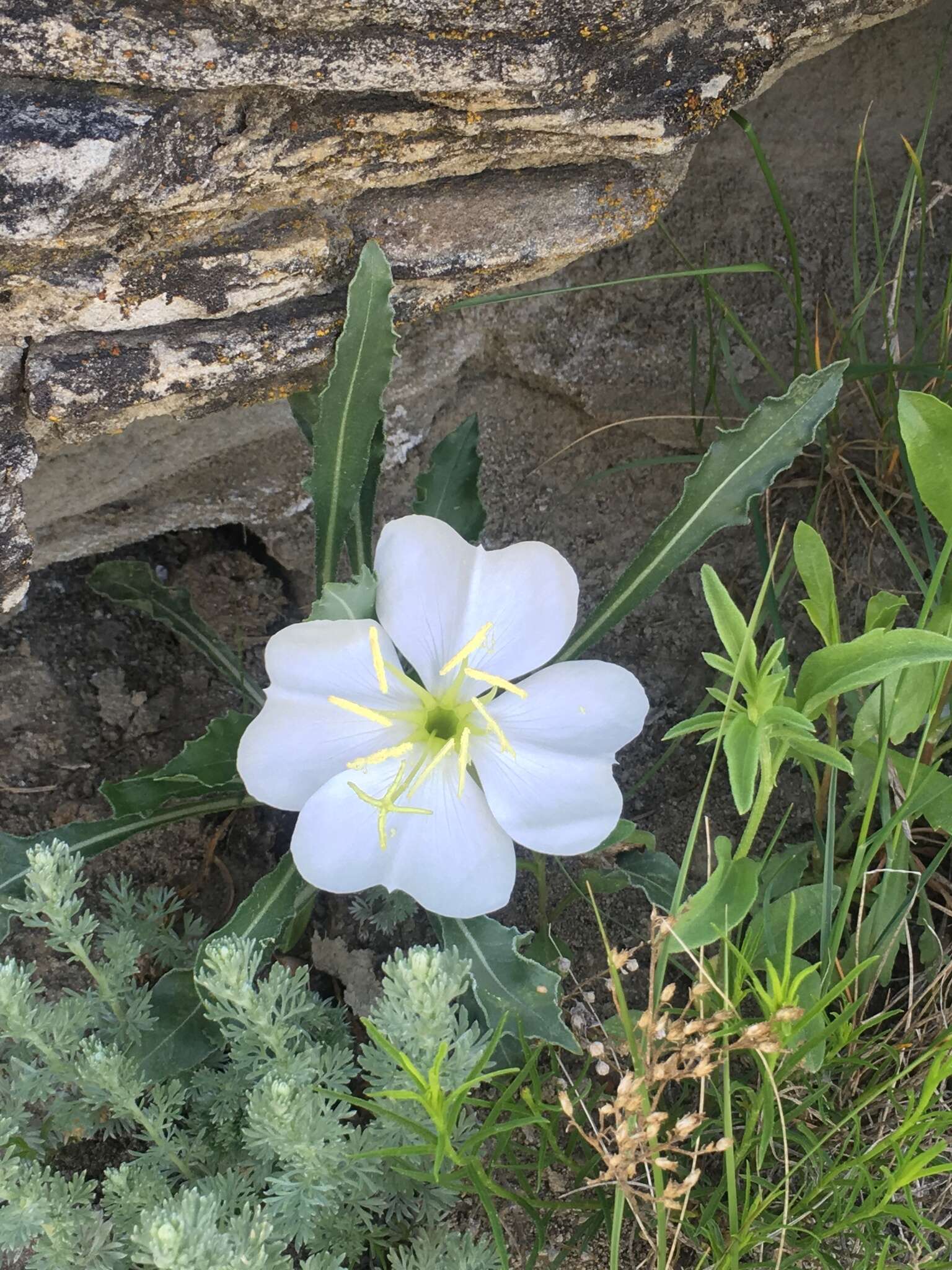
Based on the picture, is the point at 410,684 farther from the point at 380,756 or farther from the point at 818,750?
the point at 818,750

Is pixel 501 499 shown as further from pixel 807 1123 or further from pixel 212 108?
pixel 807 1123

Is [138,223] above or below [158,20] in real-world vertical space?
below

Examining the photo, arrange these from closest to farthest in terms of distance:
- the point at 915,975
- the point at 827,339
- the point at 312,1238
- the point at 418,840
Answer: the point at 312,1238 < the point at 418,840 < the point at 915,975 < the point at 827,339

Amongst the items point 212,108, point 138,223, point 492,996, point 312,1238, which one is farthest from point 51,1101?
point 212,108

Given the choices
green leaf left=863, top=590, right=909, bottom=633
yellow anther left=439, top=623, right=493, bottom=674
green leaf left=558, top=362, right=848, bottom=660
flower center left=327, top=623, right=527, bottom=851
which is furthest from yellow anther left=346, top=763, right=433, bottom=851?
green leaf left=863, top=590, right=909, bottom=633

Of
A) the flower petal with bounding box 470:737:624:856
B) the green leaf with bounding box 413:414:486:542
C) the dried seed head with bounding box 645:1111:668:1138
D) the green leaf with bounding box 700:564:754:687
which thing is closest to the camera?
the dried seed head with bounding box 645:1111:668:1138

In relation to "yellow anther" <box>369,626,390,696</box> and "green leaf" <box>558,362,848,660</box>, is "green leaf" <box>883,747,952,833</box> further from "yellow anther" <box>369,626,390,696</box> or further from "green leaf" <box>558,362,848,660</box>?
"yellow anther" <box>369,626,390,696</box>
